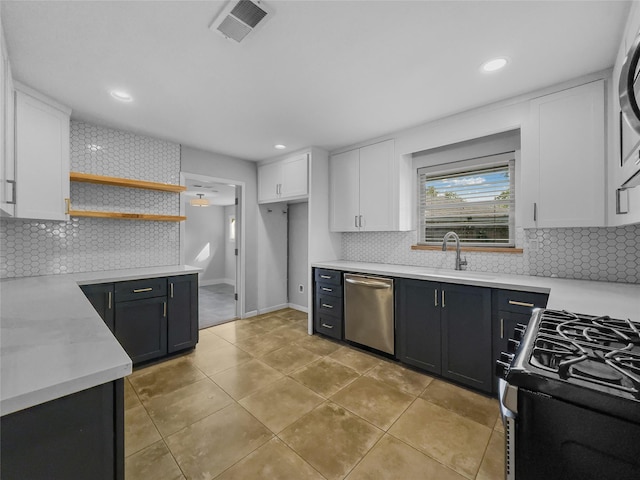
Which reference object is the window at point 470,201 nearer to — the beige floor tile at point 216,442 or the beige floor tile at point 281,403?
the beige floor tile at point 281,403

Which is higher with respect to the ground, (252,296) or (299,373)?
(252,296)

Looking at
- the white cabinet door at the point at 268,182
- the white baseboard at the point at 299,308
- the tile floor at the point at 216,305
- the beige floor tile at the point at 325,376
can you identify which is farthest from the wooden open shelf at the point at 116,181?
the white baseboard at the point at 299,308

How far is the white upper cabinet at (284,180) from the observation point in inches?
152

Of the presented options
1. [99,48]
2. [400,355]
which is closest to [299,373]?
[400,355]

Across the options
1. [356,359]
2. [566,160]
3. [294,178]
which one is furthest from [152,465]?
[566,160]

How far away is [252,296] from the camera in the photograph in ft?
14.7

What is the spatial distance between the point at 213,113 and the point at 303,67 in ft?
3.91

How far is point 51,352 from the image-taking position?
2.95 ft

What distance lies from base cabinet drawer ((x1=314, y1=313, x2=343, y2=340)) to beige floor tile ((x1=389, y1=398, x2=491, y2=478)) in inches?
53.6

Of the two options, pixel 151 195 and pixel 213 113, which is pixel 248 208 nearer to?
pixel 151 195

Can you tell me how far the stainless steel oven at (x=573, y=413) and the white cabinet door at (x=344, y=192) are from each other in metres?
2.88

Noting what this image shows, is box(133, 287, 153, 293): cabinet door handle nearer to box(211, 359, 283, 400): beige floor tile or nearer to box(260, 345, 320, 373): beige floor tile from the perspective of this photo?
box(211, 359, 283, 400): beige floor tile

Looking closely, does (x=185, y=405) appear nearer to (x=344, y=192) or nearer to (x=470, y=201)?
(x=344, y=192)

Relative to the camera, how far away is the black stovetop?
0.65 meters
